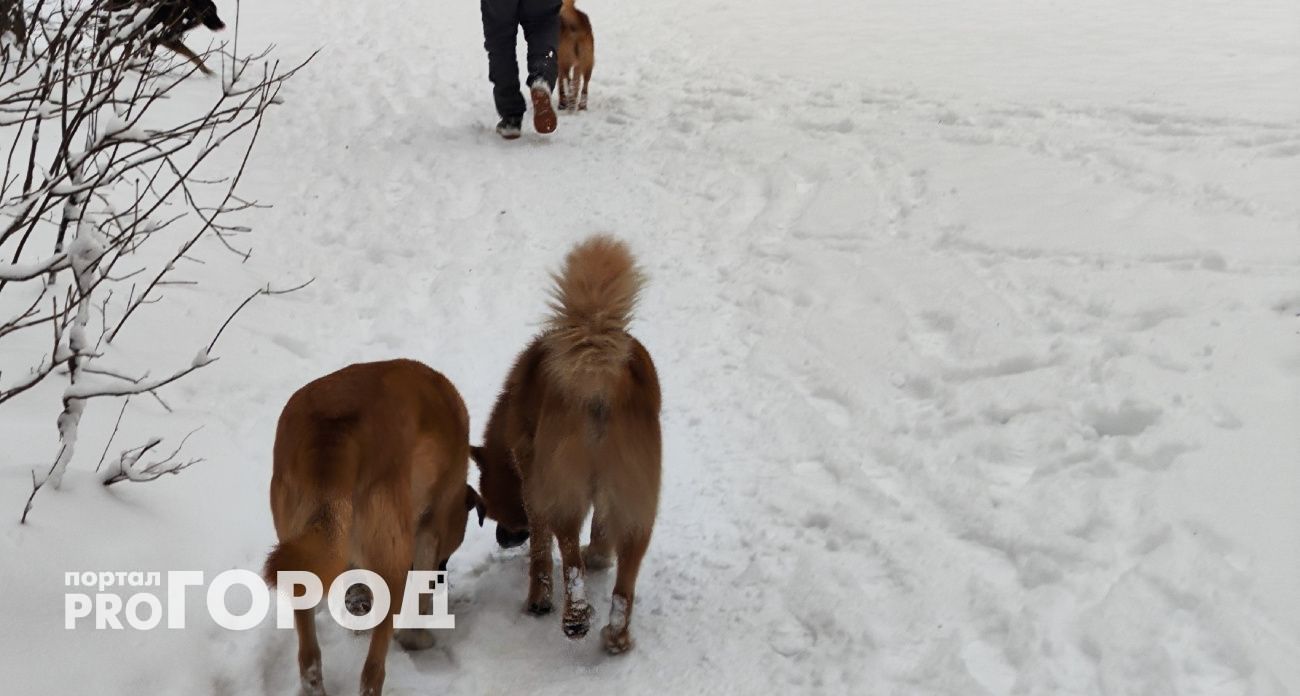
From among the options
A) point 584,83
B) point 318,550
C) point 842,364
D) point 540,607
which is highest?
point 584,83

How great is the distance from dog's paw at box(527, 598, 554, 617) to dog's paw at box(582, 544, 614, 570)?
11.0 inches

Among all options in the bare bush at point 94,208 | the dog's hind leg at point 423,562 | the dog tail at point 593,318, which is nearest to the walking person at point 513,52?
the bare bush at point 94,208

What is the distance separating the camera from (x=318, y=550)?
2.39 metres

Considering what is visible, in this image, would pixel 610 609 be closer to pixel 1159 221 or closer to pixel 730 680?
pixel 730 680

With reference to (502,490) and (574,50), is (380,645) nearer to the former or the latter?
(502,490)

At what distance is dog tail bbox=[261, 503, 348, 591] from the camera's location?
228 cm

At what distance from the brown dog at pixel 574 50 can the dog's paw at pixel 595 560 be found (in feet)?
19.3

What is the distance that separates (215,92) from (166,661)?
765 cm

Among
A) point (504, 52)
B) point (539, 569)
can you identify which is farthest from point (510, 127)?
point (539, 569)

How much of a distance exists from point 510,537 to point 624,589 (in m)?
0.63

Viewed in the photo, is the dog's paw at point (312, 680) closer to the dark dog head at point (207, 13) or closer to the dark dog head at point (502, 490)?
the dark dog head at point (502, 490)

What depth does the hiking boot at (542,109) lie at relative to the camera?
7.82 meters

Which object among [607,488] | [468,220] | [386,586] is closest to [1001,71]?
[468,220]

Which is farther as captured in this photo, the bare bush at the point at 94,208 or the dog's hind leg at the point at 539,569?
the dog's hind leg at the point at 539,569
